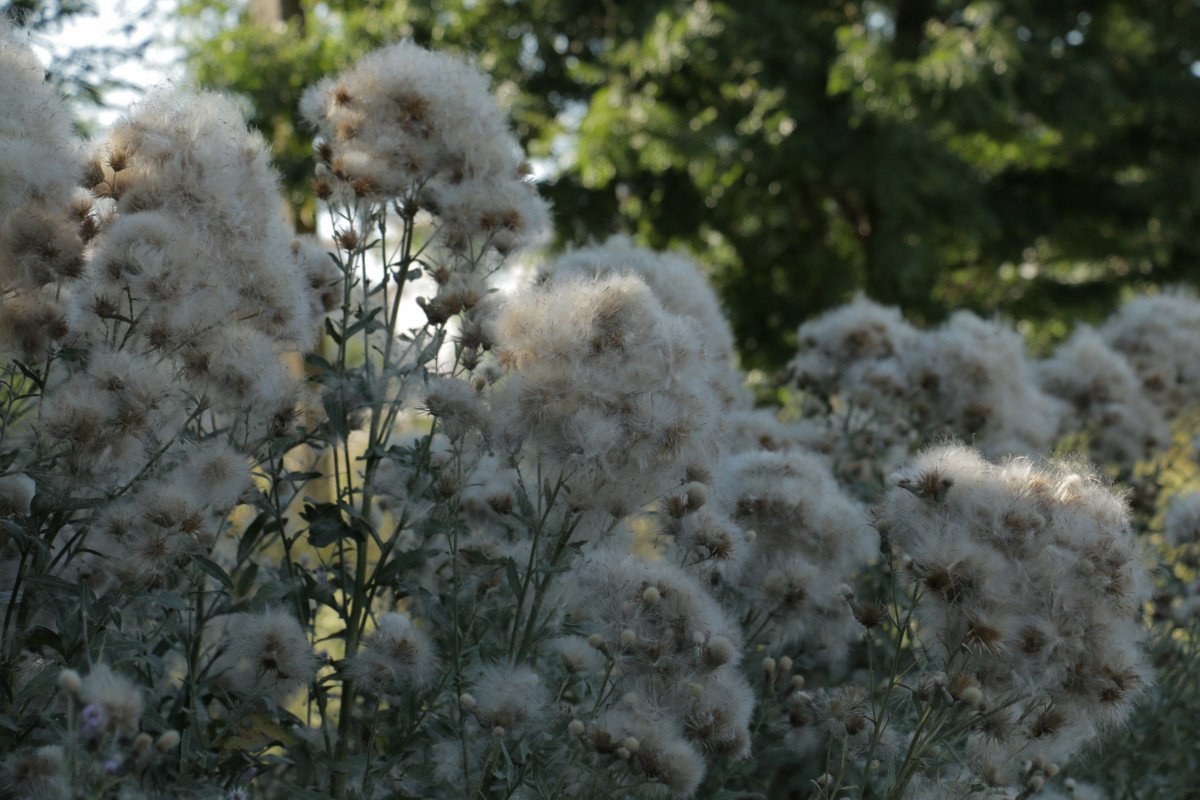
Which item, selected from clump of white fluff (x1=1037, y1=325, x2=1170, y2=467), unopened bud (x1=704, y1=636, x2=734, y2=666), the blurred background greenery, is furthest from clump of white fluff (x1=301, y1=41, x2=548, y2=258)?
the blurred background greenery

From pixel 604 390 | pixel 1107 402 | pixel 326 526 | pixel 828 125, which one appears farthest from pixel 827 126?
pixel 604 390

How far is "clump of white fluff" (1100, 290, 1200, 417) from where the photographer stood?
5.55 meters

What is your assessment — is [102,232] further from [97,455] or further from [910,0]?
[910,0]

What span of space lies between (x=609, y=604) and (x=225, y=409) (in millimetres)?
1056

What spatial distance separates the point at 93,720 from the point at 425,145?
6.00ft

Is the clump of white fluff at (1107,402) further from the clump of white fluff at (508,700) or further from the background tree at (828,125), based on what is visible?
the background tree at (828,125)

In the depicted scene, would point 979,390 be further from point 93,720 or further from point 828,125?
point 828,125

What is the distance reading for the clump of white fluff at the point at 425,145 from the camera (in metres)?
3.13

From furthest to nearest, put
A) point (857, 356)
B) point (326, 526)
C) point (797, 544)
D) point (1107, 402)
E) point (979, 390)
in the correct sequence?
point (1107, 402) < point (857, 356) < point (979, 390) < point (797, 544) < point (326, 526)

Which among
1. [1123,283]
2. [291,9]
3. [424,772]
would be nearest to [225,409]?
[424,772]

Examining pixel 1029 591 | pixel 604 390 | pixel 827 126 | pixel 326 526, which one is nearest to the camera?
pixel 1029 591

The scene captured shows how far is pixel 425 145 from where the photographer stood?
10.4 feet

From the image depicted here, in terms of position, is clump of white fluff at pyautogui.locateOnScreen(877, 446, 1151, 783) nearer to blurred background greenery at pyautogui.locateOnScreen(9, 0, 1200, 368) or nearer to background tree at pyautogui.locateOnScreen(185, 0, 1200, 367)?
blurred background greenery at pyautogui.locateOnScreen(9, 0, 1200, 368)

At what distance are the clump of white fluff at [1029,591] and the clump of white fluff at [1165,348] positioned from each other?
337 cm
